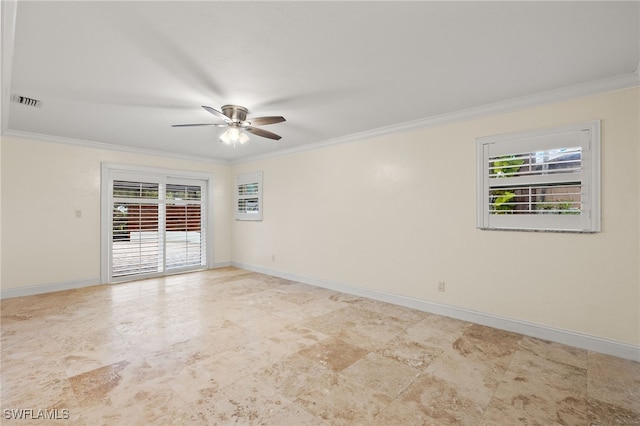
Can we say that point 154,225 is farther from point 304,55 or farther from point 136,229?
point 304,55

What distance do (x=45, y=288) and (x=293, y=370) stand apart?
184 inches

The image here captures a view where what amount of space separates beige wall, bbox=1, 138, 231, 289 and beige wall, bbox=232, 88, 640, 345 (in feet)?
10.2

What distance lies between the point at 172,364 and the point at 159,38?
2.56m

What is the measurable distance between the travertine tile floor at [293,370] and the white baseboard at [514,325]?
4.1 inches

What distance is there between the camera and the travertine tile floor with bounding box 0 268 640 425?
200cm

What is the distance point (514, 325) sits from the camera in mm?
3309

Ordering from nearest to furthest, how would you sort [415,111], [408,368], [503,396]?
[503,396], [408,368], [415,111]

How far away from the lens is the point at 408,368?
2.56 metres

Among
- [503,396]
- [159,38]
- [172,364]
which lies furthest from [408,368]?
[159,38]

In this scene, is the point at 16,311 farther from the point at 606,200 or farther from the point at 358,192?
the point at 606,200

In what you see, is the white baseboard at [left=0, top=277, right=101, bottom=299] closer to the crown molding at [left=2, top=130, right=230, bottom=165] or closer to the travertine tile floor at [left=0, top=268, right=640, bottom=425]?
the travertine tile floor at [left=0, top=268, right=640, bottom=425]

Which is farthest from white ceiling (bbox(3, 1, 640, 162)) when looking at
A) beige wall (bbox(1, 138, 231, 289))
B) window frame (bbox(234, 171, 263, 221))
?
window frame (bbox(234, 171, 263, 221))

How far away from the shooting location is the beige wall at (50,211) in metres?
4.50

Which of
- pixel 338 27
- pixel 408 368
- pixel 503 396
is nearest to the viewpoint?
pixel 338 27
